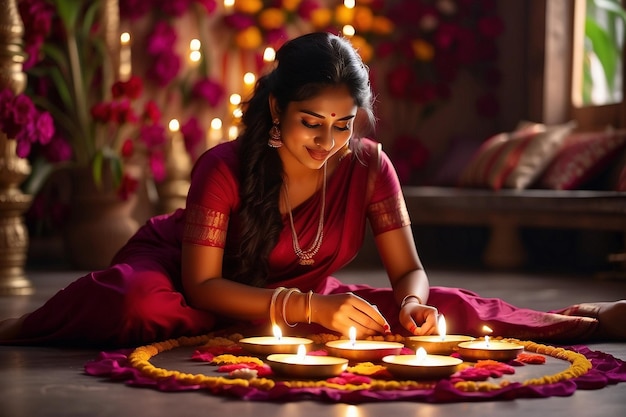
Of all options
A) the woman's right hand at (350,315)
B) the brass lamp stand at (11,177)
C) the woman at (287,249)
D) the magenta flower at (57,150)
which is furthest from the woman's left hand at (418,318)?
the magenta flower at (57,150)

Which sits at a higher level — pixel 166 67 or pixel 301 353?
pixel 166 67

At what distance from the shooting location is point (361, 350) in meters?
2.32

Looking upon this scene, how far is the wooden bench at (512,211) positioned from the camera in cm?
489

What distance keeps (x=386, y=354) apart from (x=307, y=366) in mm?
303

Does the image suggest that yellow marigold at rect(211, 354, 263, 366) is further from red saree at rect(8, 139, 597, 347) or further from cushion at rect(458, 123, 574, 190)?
cushion at rect(458, 123, 574, 190)

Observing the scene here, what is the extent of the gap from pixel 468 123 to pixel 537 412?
4.83 meters

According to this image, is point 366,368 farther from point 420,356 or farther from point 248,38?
point 248,38

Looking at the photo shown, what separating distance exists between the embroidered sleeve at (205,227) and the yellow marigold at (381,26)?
12.8 feet

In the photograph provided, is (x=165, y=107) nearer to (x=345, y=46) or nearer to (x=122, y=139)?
(x=122, y=139)

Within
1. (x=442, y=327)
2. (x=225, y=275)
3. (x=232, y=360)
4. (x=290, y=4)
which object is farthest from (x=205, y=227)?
(x=290, y=4)

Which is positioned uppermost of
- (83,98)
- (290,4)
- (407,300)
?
(290,4)

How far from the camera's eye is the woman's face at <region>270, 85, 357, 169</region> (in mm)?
2494

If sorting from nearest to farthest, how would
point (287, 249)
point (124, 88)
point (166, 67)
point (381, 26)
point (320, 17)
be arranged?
point (287, 249), point (124, 88), point (166, 67), point (320, 17), point (381, 26)

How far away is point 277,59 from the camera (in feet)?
8.70
